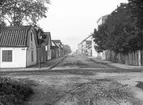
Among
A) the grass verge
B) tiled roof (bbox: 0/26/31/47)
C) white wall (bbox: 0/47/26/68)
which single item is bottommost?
the grass verge

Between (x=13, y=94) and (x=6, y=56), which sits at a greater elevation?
(x=6, y=56)

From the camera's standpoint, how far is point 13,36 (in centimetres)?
2559

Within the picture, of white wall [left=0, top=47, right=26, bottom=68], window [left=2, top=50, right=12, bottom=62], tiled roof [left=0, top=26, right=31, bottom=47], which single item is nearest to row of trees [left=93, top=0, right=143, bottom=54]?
tiled roof [left=0, top=26, right=31, bottom=47]

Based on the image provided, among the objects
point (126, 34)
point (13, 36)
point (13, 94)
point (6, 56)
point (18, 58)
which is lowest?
point (13, 94)

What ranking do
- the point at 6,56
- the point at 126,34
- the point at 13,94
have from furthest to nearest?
the point at 126,34 < the point at 6,56 < the point at 13,94

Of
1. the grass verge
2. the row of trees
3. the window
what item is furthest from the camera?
the window

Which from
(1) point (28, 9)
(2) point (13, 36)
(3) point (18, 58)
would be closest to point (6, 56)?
(3) point (18, 58)

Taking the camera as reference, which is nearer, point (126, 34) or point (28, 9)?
point (126, 34)

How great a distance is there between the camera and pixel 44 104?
7.11 m

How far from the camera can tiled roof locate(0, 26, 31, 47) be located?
984 inches

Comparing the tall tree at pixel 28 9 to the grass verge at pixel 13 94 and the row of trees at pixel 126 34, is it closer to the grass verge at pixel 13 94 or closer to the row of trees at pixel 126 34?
the row of trees at pixel 126 34

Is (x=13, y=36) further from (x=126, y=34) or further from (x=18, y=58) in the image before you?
(x=126, y=34)

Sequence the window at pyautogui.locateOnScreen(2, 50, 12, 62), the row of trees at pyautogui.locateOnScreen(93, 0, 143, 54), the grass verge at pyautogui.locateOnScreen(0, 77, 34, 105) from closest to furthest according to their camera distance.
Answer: the grass verge at pyautogui.locateOnScreen(0, 77, 34, 105) → the row of trees at pyautogui.locateOnScreen(93, 0, 143, 54) → the window at pyautogui.locateOnScreen(2, 50, 12, 62)

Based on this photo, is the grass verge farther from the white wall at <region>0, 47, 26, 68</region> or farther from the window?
the window
